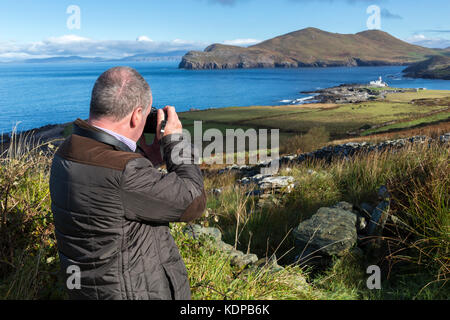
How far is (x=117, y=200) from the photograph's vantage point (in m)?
1.79

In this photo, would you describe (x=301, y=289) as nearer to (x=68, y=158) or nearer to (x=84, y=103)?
(x=68, y=158)

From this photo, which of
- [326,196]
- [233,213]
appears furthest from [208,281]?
[326,196]

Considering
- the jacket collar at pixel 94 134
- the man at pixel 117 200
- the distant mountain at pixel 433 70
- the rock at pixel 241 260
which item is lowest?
the rock at pixel 241 260

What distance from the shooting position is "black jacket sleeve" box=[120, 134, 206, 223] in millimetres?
1779

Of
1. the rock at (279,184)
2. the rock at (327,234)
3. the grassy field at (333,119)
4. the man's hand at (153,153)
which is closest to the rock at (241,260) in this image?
the rock at (327,234)

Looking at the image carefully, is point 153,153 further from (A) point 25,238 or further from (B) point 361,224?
(B) point 361,224

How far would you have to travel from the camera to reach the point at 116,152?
1.80m

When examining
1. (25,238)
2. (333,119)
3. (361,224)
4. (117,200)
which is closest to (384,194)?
(361,224)

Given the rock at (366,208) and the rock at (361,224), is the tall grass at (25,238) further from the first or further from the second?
the rock at (366,208)

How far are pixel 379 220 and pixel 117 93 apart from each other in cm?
400

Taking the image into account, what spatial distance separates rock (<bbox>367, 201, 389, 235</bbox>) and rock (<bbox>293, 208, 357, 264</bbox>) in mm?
238

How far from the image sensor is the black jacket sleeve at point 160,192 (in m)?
1.78

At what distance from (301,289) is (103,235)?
2059 mm

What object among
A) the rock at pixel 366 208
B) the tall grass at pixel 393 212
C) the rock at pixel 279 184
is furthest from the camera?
the rock at pixel 279 184
